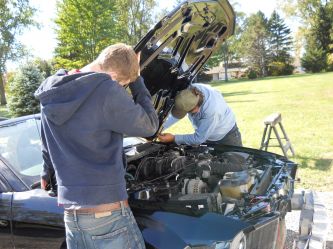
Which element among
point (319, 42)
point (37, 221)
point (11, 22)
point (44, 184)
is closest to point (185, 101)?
point (44, 184)

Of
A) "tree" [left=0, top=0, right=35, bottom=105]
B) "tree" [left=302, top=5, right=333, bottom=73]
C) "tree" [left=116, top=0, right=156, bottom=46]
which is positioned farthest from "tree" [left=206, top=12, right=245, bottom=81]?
"tree" [left=0, top=0, right=35, bottom=105]

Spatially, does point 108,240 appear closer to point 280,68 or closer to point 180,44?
point 180,44

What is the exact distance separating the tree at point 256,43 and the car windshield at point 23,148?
5970cm

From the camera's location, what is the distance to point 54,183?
2625 millimetres

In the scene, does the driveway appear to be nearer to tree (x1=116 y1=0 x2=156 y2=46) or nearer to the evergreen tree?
tree (x1=116 y1=0 x2=156 y2=46)

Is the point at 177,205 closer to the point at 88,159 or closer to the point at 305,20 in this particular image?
the point at 88,159

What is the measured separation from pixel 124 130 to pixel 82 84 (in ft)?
1.04

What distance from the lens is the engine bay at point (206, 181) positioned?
8.45ft

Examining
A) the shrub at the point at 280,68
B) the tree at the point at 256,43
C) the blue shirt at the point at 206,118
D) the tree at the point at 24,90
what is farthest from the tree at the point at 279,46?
the blue shirt at the point at 206,118

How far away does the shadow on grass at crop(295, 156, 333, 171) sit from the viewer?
700 centimetres

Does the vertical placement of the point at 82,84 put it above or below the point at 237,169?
above

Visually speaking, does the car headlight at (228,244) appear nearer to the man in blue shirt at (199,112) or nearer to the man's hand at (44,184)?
the man's hand at (44,184)

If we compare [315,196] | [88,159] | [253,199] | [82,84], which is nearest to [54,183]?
[88,159]

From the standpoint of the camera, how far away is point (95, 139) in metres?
1.96
